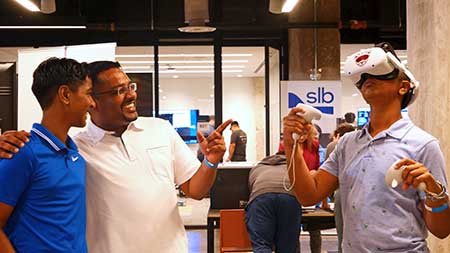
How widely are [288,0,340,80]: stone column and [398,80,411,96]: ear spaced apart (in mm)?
5602

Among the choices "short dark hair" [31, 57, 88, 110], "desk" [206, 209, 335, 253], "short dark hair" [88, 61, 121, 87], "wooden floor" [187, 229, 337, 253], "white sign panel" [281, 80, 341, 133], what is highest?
"white sign panel" [281, 80, 341, 133]

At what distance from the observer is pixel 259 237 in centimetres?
441

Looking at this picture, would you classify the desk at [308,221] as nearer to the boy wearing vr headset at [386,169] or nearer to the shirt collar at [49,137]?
the boy wearing vr headset at [386,169]

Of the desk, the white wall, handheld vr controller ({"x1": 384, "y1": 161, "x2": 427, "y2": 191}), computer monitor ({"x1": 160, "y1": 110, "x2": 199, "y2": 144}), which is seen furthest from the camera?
the white wall

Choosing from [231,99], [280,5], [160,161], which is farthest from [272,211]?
[231,99]

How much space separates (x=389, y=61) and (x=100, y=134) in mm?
1087

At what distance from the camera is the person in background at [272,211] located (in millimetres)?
4328

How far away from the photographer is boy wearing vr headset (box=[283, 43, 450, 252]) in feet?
5.39

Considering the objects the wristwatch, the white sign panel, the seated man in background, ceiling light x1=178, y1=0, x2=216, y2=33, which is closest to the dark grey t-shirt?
ceiling light x1=178, y1=0, x2=216, y2=33

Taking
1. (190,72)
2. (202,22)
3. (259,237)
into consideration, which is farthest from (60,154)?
(190,72)

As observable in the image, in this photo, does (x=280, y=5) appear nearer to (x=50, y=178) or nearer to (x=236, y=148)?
(x=236, y=148)

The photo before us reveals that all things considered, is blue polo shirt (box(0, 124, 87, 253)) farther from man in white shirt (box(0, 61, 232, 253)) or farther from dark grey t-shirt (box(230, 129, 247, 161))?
dark grey t-shirt (box(230, 129, 247, 161))

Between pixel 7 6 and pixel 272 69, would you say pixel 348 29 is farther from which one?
pixel 7 6

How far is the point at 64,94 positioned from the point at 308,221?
3390mm
